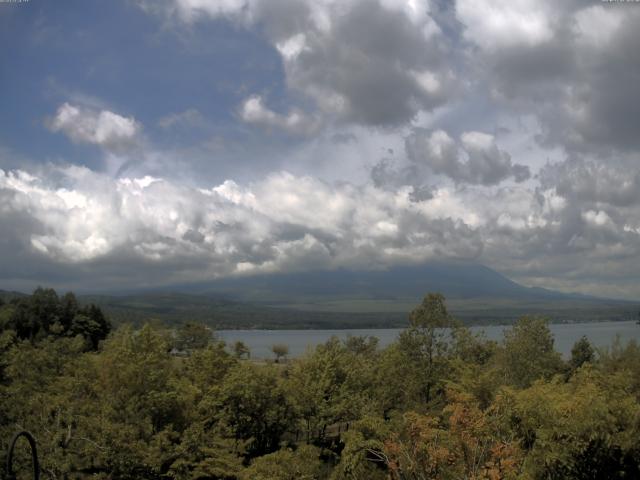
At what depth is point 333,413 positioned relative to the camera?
107ft

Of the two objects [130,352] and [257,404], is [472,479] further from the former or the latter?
[130,352]

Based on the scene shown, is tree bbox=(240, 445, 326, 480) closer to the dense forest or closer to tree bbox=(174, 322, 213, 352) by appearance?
the dense forest

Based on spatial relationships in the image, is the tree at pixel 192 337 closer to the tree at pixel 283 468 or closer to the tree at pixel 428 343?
the tree at pixel 428 343

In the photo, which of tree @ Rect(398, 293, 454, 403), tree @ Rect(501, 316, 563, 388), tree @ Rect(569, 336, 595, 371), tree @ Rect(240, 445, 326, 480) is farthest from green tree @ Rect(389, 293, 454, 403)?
tree @ Rect(569, 336, 595, 371)

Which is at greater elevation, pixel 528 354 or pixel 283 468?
pixel 528 354

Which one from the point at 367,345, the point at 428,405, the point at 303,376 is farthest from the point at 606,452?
the point at 367,345

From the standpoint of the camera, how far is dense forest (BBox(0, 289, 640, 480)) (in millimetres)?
20531

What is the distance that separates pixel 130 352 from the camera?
3272 centimetres

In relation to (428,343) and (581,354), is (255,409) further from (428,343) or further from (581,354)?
(581,354)

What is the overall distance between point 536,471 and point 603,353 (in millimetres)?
38530

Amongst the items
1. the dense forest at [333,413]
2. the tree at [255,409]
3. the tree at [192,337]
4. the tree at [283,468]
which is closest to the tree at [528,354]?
the dense forest at [333,413]

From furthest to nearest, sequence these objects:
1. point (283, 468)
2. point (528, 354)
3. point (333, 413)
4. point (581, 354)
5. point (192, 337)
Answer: point (192, 337) < point (581, 354) < point (528, 354) < point (333, 413) < point (283, 468)

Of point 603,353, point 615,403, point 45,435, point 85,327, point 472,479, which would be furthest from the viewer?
point 85,327

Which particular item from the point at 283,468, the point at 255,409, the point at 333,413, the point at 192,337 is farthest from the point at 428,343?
the point at 192,337
